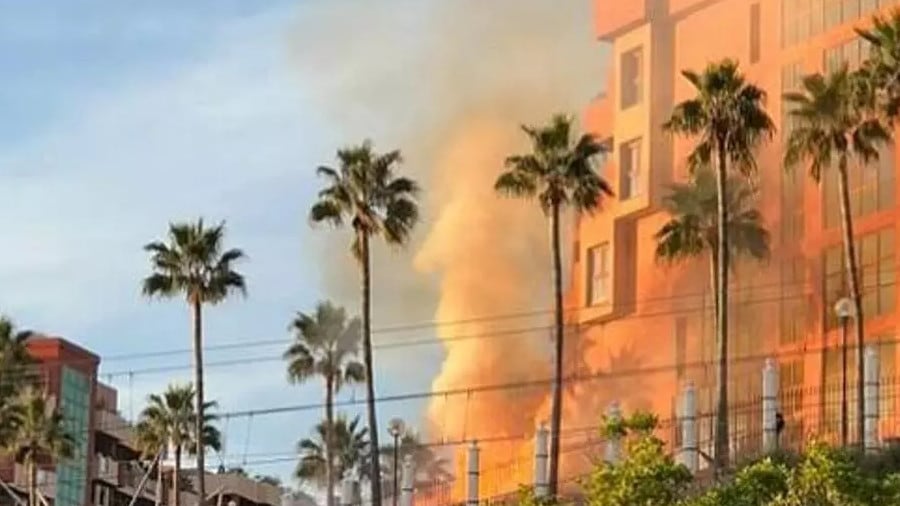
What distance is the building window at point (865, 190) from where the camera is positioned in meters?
94.5

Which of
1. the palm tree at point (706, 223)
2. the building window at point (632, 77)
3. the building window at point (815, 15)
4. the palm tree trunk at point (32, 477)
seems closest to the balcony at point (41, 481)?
the palm tree trunk at point (32, 477)

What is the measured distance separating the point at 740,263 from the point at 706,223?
11988 millimetres

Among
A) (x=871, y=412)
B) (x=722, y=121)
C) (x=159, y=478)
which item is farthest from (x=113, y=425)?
(x=871, y=412)

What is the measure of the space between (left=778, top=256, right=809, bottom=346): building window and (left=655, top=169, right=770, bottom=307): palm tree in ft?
6.09

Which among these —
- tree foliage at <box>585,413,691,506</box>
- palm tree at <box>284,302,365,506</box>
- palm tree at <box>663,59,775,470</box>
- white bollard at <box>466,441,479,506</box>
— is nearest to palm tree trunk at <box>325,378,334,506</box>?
palm tree at <box>284,302,365,506</box>

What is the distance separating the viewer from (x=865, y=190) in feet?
315

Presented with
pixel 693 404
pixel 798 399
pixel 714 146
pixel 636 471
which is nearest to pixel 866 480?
pixel 636 471

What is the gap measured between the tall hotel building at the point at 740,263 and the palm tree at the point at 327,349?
1164cm

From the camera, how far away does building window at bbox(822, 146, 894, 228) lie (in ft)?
310

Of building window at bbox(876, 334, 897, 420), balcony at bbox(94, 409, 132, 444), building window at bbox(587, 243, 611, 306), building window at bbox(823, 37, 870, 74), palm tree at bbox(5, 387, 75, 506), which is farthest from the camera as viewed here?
balcony at bbox(94, 409, 132, 444)

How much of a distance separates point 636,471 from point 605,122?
75.7m

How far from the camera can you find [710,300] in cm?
10688

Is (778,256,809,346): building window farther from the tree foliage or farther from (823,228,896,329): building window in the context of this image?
the tree foliage

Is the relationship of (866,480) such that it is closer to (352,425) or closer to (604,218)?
(604,218)
